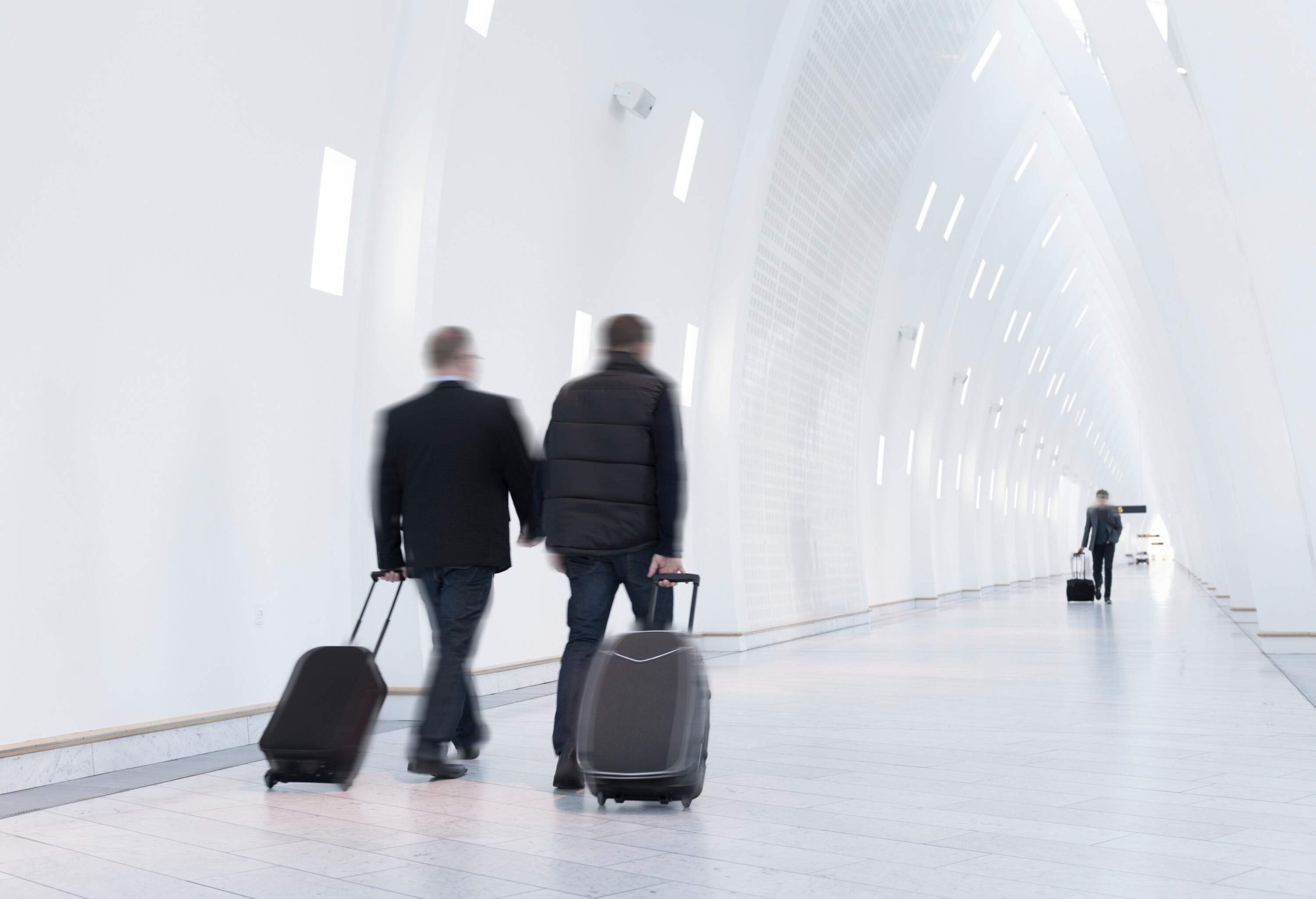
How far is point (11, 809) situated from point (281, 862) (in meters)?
1.72

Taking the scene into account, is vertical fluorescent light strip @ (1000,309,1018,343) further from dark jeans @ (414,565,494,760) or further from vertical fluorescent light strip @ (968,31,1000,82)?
dark jeans @ (414,565,494,760)

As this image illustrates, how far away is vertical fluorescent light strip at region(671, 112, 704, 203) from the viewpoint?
11.8m

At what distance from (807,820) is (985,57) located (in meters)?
17.4

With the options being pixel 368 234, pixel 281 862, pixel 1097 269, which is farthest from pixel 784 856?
pixel 1097 269

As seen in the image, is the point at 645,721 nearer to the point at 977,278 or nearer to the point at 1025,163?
the point at 977,278

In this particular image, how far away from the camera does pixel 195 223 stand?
6.34m

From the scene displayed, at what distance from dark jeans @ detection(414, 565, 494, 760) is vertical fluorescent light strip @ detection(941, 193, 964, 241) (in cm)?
1749

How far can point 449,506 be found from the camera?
539cm

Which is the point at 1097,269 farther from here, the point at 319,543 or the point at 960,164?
the point at 319,543

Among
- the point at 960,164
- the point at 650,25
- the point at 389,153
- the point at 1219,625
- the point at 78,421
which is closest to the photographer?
the point at 78,421

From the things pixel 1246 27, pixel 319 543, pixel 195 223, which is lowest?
pixel 319 543

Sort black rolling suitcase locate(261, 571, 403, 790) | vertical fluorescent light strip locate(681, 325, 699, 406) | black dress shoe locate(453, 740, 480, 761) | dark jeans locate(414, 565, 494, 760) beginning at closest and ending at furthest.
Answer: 1. black rolling suitcase locate(261, 571, 403, 790)
2. dark jeans locate(414, 565, 494, 760)
3. black dress shoe locate(453, 740, 480, 761)
4. vertical fluorescent light strip locate(681, 325, 699, 406)

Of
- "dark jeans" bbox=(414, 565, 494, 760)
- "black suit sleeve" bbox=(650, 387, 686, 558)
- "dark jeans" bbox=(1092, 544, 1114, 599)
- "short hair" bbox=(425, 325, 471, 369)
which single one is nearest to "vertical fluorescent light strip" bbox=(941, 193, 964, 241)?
"dark jeans" bbox=(1092, 544, 1114, 599)

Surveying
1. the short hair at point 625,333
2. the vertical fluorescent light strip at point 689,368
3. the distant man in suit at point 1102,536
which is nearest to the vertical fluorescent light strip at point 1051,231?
the distant man in suit at point 1102,536
